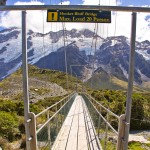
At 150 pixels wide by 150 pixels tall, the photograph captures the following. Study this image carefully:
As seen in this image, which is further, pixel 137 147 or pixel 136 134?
pixel 136 134

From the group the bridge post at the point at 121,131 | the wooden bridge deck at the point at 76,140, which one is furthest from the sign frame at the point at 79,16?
the wooden bridge deck at the point at 76,140

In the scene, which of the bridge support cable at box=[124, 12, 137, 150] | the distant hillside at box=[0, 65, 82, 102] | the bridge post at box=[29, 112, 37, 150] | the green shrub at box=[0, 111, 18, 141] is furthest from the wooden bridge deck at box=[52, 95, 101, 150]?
the distant hillside at box=[0, 65, 82, 102]

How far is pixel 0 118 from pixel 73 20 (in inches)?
360

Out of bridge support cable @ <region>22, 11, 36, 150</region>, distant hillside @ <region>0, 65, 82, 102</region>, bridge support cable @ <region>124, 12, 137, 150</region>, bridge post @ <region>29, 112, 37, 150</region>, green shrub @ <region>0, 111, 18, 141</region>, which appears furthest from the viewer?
distant hillside @ <region>0, 65, 82, 102</region>

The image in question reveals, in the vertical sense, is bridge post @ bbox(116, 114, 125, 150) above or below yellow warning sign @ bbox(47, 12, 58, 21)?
below

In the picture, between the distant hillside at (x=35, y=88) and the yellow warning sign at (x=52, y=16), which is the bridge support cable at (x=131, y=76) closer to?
the yellow warning sign at (x=52, y=16)

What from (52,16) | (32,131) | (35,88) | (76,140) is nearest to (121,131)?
(32,131)

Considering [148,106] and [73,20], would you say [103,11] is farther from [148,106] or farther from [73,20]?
[148,106]

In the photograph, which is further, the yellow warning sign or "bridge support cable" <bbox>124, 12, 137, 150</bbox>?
the yellow warning sign

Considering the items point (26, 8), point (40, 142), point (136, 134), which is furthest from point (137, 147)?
point (26, 8)

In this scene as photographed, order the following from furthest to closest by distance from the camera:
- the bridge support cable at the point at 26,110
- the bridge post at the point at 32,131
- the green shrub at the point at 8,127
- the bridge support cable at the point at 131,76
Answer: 1. the green shrub at the point at 8,127
2. the bridge post at the point at 32,131
3. the bridge support cable at the point at 26,110
4. the bridge support cable at the point at 131,76

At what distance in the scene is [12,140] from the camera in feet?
40.5

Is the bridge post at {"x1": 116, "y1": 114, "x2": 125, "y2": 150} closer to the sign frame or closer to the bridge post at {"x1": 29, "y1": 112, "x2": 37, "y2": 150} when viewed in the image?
the bridge post at {"x1": 29, "y1": 112, "x2": 37, "y2": 150}

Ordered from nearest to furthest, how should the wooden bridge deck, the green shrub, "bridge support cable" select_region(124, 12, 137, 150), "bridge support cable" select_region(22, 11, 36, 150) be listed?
"bridge support cable" select_region(124, 12, 137, 150), "bridge support cable" select_region(22, 11, 36, 150), the wooden bridge deck, the green shrub
